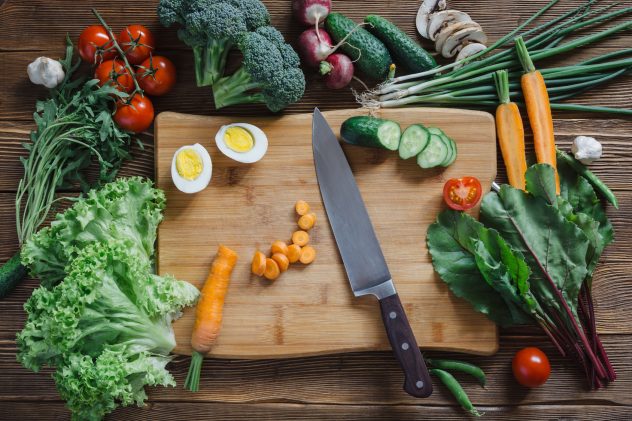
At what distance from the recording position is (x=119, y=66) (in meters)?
2.75

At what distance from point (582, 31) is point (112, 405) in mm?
2970

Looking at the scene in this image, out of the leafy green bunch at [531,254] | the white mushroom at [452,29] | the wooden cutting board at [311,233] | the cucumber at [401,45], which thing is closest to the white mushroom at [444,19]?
the white mushroom at [452,29]

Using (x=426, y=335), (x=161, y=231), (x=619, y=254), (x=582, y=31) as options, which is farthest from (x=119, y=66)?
(x=619, y=254)

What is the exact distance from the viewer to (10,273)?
2.74 m

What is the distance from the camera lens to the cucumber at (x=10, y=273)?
2732mm

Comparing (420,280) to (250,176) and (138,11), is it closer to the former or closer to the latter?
(250,176)

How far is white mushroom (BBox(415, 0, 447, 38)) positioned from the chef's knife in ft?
2.36

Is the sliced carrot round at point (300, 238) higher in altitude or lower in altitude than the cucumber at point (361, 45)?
lower

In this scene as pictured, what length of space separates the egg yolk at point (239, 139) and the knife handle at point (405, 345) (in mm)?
971

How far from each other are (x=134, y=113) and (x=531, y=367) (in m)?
2.27

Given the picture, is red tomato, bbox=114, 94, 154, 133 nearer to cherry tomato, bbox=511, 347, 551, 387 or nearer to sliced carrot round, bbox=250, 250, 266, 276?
sliced carrot round, bbox=250, 250, 266, 276

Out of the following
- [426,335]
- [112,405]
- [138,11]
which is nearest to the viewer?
[112,405]

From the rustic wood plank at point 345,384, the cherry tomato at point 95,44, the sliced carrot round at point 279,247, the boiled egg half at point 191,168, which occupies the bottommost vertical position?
the rustic wood plank at point 345,384

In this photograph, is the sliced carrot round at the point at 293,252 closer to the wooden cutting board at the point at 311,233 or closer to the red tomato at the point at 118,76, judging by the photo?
the wooden cutting board at the point at 311,233
